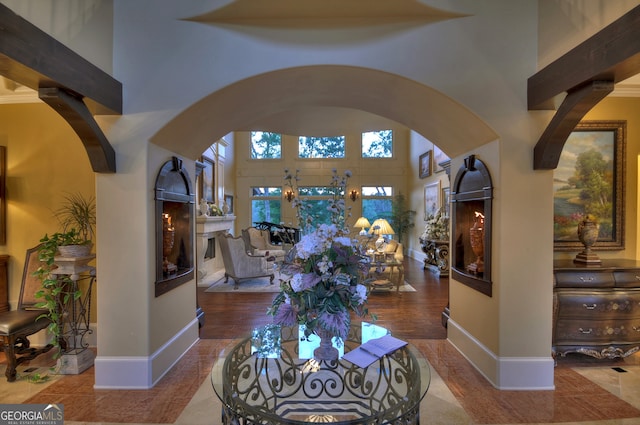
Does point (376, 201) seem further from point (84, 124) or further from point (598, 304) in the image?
point (84, 124)

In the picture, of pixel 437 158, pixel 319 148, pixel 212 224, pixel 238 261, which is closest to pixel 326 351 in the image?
pixel 238 261

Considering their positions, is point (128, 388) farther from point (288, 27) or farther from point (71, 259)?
point (288, 27)

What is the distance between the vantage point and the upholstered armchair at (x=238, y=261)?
5801 mm

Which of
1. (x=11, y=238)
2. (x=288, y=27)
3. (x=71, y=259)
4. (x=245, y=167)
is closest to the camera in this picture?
(x=288, y=27)

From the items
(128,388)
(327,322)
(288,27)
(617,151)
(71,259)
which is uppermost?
(288,27)

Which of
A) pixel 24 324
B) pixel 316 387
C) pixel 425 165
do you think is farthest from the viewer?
pixel 425 165

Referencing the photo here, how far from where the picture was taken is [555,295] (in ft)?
9.05

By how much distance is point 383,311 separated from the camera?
4.49m

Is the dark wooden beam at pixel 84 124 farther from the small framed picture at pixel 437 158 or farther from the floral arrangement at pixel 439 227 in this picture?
the small framed picture at pixel 437 158

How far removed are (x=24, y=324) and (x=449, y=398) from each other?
364 centimetres

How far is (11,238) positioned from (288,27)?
143 inches

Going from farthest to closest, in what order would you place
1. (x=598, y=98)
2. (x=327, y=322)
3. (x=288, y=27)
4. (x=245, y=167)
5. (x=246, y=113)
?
(x=245, y=167) < (x=246, y=113) < (x=288, y=27) < (x=598, y=98) < (x=327, y=322)

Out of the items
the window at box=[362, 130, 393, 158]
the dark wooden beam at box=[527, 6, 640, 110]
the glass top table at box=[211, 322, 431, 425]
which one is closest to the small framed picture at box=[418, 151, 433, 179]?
the window at box=[362, 130, 393, 158]

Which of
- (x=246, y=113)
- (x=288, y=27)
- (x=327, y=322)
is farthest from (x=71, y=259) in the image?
(x=288, y=27)
